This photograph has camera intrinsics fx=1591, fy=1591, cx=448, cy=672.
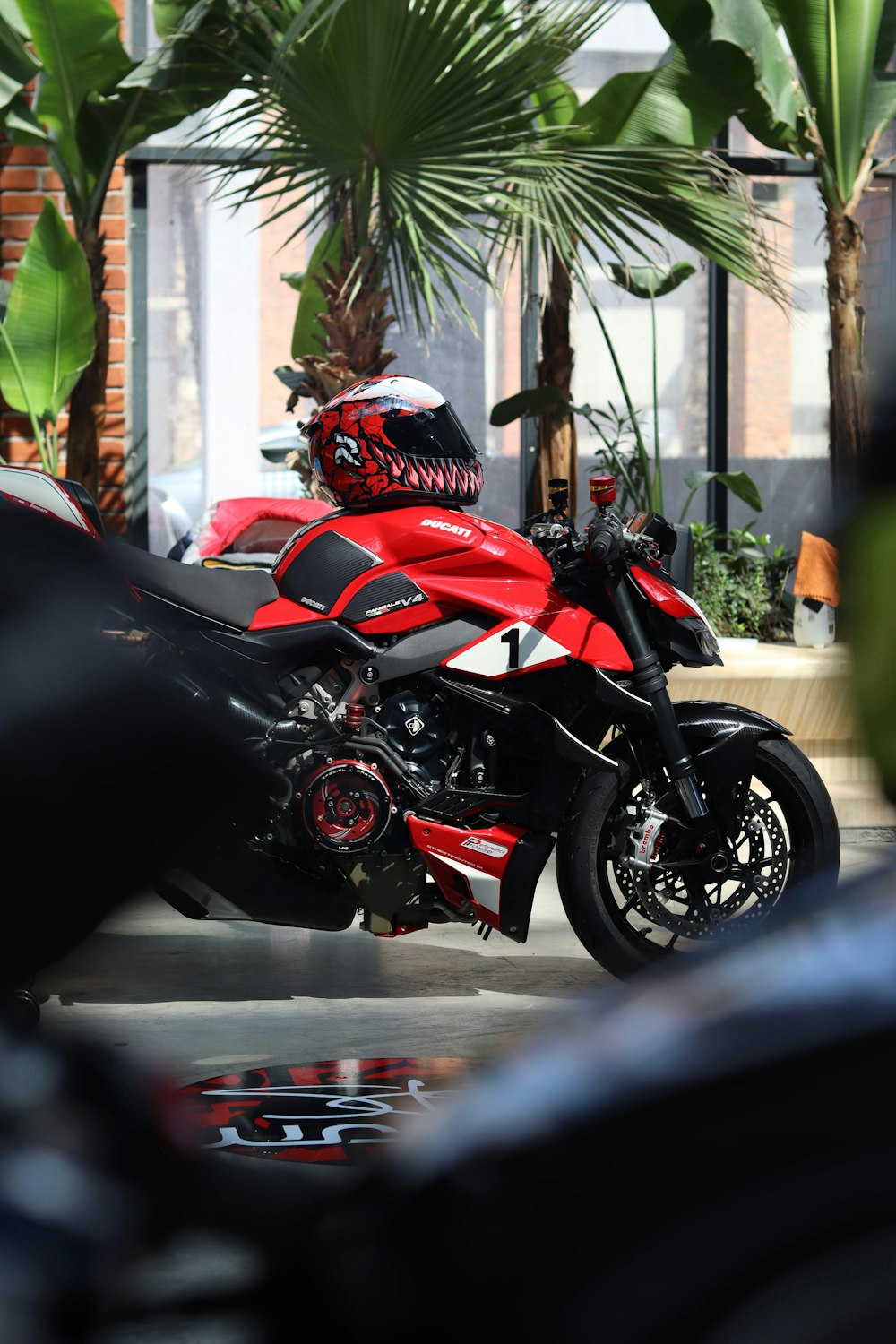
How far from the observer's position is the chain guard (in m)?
3.53

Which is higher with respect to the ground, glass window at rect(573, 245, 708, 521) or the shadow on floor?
glass window at rect(573, 245, 708, 521)

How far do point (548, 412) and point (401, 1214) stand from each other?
667 cm

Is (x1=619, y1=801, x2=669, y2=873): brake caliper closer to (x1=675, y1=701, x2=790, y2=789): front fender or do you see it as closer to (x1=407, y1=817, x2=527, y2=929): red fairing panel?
(x1=675, y1=701, x2=790, y2=789): front fender

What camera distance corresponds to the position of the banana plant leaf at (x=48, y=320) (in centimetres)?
602

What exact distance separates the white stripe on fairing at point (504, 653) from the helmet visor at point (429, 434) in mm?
435

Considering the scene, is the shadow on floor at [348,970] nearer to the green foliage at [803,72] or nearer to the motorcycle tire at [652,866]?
the motorcycle tire at [652,866]

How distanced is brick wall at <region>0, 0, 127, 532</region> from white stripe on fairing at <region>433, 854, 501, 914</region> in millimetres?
4306

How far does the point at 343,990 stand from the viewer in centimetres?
381

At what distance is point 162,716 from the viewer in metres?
0.78

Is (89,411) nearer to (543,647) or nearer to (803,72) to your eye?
(803,72)

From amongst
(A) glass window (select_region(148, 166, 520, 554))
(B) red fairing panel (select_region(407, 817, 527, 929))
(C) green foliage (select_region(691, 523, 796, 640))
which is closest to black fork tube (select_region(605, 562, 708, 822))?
(B) red fairing panel (select_region(407, 817, 527, 929))

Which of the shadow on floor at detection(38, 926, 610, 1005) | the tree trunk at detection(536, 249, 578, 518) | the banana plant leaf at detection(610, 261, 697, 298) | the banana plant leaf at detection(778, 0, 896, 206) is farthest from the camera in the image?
the banana plant leaf at detection(610, 261, 697, 298)

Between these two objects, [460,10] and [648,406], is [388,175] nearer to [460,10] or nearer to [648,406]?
[460,10]

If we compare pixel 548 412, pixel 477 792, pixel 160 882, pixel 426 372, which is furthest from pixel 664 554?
pixel 426 372
